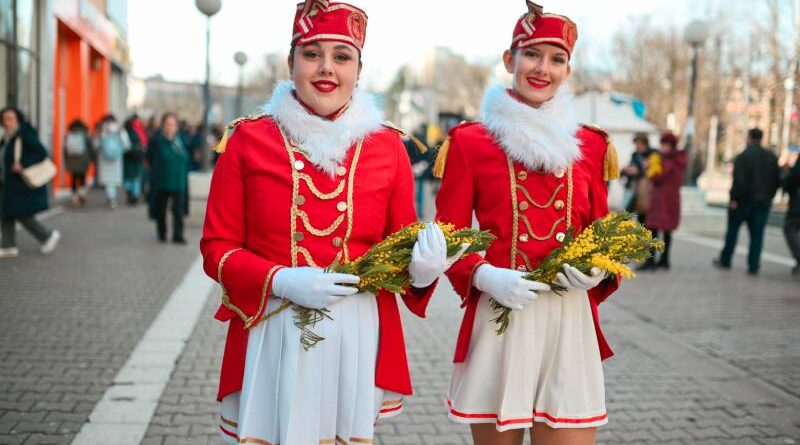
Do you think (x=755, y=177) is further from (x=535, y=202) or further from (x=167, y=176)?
(x=535, y=202)

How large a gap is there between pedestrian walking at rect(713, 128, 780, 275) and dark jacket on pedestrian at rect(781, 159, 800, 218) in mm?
297

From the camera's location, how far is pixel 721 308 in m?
8.25

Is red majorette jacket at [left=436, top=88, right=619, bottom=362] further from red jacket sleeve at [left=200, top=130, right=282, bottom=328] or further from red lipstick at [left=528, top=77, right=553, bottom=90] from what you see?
red jacket sleeve at [left=200, top=130, right=282, bottom=328]

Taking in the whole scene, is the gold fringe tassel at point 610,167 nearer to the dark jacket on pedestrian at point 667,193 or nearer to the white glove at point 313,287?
the white glove at point 313,287

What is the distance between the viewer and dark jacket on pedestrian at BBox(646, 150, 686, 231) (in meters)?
10.5

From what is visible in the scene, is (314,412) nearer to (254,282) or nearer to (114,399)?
(254,282)

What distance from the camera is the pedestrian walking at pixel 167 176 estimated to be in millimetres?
11234

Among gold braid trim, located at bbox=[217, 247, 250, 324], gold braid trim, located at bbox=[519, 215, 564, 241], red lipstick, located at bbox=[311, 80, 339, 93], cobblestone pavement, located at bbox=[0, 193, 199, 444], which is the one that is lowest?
cobblestone pavement, located at bbox=[0, 193, 199, 444]

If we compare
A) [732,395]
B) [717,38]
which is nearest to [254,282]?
[732,395]

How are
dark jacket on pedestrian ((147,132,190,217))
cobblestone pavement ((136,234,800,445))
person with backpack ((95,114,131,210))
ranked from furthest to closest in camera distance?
person with backpack ((95,114,131,210)), dark jacket on pedestrian ((147,132,190,217)), cobblestone pavement ((136,234,800,445))

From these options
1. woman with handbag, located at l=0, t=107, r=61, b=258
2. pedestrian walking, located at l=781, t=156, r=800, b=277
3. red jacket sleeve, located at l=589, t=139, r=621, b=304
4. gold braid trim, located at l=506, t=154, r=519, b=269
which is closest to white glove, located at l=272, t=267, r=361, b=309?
gold braid trim, located at l=506, t=154, r=519, b=269

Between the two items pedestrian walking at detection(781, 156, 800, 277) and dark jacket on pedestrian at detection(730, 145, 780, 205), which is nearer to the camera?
pedestrian walking at detection(781, 156, 800, 277)

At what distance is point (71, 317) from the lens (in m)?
6.94

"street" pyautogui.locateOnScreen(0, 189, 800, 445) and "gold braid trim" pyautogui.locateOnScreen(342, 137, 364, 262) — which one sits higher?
"gold braid trim" pyautogui.locateOnScreen(342, 137, 364, 262)
